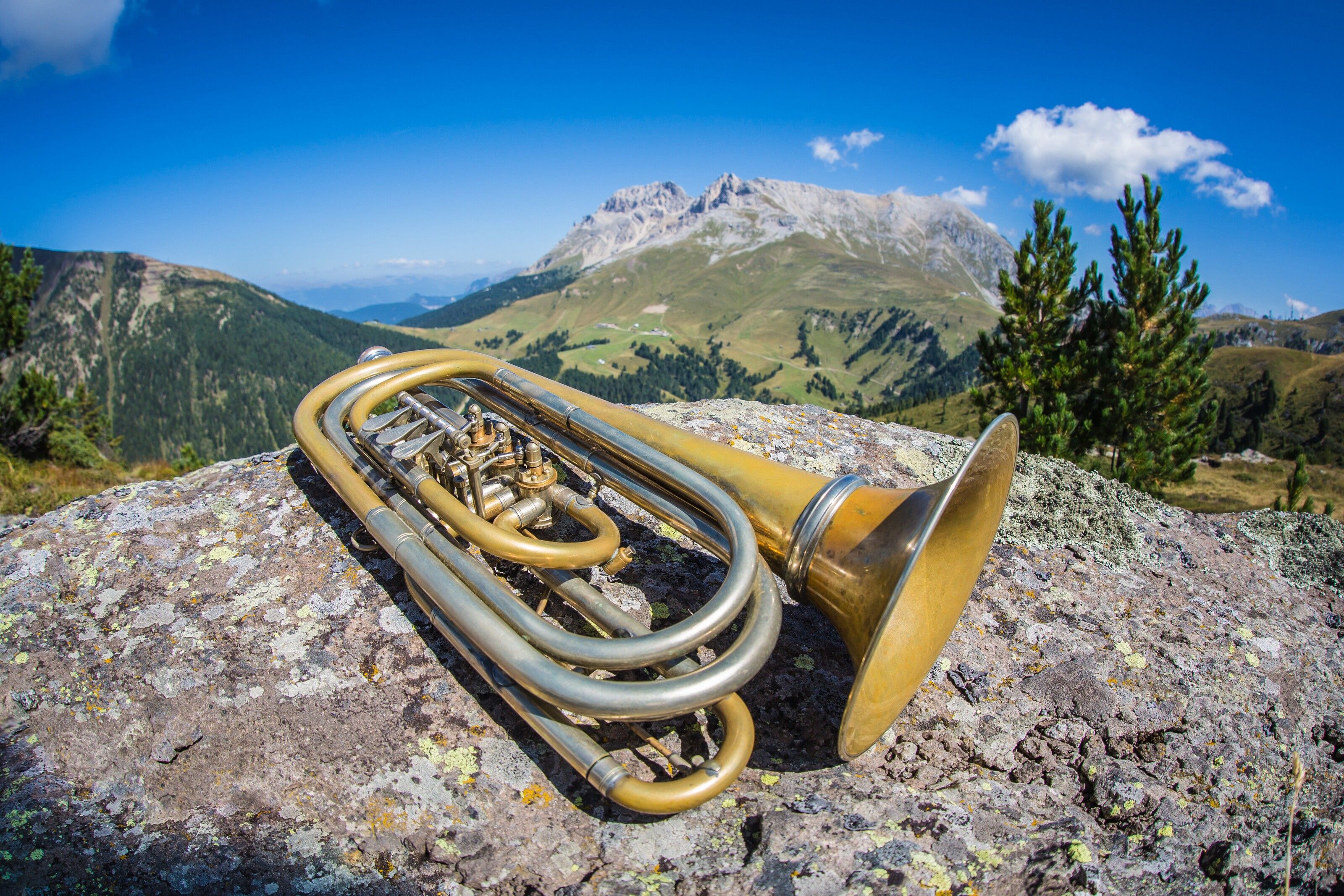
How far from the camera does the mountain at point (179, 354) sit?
144 m

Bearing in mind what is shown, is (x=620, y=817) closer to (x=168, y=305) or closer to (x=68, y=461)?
(x=68, y=461)

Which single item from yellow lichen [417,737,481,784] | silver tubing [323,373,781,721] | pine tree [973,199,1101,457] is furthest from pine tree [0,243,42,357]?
pine tree [973,199,1101,457]

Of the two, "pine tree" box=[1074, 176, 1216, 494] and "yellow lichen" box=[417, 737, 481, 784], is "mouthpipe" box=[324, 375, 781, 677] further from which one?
"pine tree" box=[1074, 176, 1216, 494]

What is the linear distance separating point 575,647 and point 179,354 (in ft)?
718

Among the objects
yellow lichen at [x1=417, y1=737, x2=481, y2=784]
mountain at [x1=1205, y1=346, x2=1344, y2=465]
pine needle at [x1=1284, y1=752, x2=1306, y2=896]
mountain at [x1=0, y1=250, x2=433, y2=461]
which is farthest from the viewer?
mountain at [x1=0, y1=250, x2=433, y2=461]

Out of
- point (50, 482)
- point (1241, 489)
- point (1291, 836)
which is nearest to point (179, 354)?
point (50, 482)

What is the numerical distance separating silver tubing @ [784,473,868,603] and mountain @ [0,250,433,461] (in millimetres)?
151789

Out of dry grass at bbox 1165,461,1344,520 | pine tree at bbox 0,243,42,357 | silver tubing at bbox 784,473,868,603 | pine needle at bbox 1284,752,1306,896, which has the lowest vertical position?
dry grass at bbox 1165,461,1344,520

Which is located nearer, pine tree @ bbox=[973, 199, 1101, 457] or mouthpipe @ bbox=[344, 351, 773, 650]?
mouthpipe @ bbox=[344, 351, 773, 650]

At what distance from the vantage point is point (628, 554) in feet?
10.5

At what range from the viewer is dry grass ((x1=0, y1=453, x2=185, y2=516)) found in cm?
598

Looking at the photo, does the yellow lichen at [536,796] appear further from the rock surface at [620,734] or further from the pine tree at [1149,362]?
the pine tree at [1149,362]

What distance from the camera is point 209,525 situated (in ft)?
12.3

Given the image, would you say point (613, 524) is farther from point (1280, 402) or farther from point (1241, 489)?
point (1280, 402)
